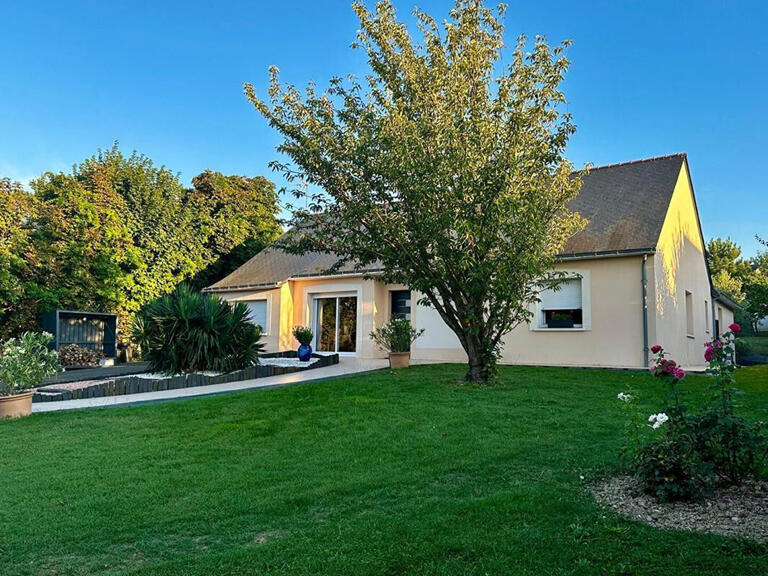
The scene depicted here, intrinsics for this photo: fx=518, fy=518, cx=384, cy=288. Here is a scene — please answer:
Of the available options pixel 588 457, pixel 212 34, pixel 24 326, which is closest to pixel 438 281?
pixel 588 457

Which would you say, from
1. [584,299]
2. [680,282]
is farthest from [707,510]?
[680,282]

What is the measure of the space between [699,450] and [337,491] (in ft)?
9.99

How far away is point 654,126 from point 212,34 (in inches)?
531

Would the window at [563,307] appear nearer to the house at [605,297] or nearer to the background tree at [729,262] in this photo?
the house at [605,297]

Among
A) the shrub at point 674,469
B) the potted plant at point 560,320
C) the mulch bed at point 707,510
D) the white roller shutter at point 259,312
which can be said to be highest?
the white roller shutter at point 259,312

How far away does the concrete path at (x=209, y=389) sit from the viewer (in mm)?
9984

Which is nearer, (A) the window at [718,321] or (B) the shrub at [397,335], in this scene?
(B) the shrub at [397,335]

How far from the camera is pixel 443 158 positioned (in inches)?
347

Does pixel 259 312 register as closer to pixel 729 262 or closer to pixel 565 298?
pixel 565 298

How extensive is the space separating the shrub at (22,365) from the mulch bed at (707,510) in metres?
9.23


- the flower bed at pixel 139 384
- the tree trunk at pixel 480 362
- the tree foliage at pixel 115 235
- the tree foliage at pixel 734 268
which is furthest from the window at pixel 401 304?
the tree foliage at pixel 734 268

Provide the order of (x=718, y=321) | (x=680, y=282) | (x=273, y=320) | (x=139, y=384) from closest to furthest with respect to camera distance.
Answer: (x=139, y=384) < (x=680, y=282) < (x=273, y=320) < (x=718, y=321)

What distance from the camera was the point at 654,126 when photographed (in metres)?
16.2

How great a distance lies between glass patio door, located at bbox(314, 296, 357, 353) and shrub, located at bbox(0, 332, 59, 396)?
1063cm
